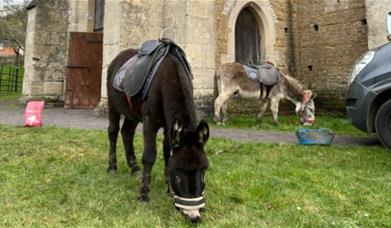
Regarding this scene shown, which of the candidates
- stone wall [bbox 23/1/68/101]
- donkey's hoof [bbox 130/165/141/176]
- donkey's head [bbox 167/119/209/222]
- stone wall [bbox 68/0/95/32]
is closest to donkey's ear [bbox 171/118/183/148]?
donkey's head [bbox 167/119/209/222]

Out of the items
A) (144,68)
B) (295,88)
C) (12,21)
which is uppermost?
(12,21)

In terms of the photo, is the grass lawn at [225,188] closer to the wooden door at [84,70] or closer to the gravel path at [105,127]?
the gravel path at [105,127]

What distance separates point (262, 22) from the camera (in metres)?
12.0

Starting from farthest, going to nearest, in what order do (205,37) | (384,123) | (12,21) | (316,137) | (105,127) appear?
1. (12,21)
2. (205,37)
3. (105,127)
4. (316,137)
5. (384,123)

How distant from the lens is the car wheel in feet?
18.9

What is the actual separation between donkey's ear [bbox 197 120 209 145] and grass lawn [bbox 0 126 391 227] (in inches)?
26.5

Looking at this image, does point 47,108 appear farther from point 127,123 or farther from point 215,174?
point 215,174

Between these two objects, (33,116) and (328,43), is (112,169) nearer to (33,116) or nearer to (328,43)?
(33,116)

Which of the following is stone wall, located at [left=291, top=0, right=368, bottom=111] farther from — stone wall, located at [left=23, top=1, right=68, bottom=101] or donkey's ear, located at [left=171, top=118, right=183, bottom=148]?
donkey's ear, located at [left=171, top=118, right=183, bottom=148]

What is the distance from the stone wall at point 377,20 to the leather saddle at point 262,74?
141 inches

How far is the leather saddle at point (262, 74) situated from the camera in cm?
900

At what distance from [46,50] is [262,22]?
25.3 ft

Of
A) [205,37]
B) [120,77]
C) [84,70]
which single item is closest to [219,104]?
[205,37]

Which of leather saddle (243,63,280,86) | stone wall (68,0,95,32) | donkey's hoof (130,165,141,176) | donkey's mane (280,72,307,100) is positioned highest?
stone wall (68,0,95,32)
